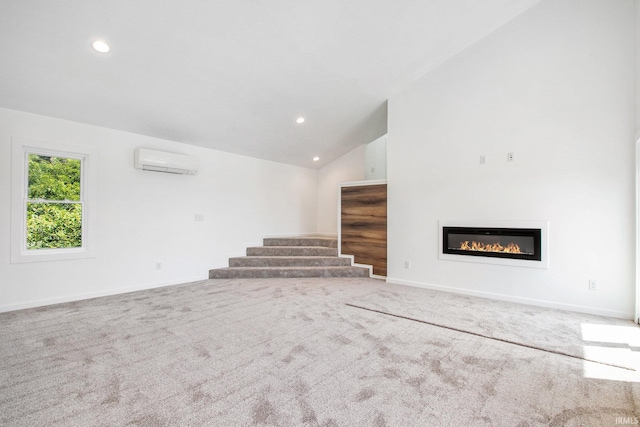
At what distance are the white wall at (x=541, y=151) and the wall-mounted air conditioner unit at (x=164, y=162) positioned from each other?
368cm

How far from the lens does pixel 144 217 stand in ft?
15.1

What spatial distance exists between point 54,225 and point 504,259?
6.05 meters

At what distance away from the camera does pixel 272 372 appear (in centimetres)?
212

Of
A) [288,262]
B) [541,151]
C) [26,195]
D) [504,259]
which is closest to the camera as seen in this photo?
[26,195]

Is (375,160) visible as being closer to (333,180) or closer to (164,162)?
(333,180)

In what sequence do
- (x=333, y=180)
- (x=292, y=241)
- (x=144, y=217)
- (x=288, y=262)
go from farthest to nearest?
(x=333, y=180) → (x=292, y=241) → (x=288, y=262) → (x=144, y=217)

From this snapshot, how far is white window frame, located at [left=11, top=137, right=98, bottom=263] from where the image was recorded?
3.53m

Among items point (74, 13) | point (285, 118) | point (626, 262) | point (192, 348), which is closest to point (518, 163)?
point (626, 262)

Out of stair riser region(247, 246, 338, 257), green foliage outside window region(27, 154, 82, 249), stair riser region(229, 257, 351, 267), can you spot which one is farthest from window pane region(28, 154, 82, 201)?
stair riser region(247, 246, 338, 257)

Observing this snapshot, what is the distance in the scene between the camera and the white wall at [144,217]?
3.61m

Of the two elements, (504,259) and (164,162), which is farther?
(164,162)

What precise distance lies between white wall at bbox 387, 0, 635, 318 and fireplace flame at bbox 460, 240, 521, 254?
0.23 m

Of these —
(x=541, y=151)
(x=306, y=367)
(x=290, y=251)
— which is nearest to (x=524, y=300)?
(x=541, y=151)

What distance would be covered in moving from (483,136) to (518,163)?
0.60 meters
